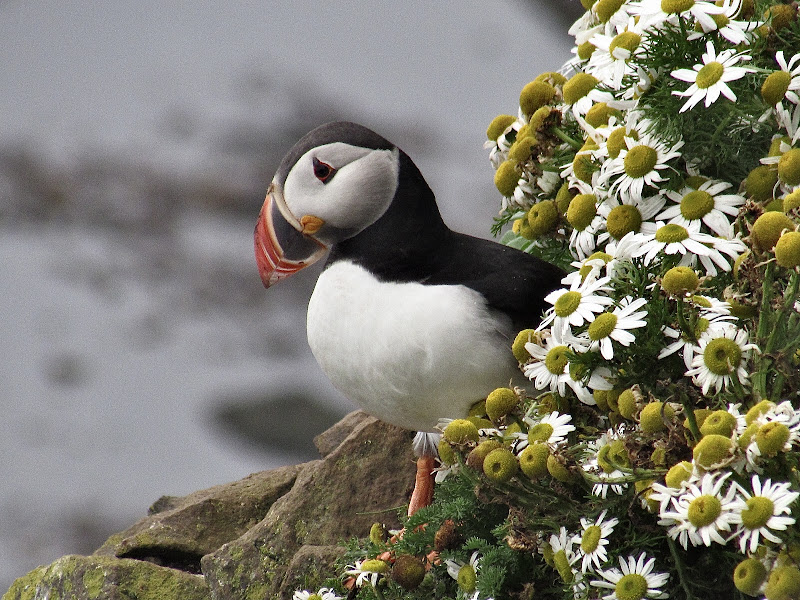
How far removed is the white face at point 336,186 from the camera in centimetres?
174

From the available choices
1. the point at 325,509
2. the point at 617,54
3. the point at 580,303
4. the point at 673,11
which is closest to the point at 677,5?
the point at 673,11

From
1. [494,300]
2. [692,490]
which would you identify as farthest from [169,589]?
[692,490]

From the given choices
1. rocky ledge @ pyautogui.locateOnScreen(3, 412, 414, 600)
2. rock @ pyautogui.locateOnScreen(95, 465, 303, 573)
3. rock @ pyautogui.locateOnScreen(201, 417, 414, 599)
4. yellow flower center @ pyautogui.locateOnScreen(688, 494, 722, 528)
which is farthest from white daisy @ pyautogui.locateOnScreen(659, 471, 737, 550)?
rock @ pyautogui.locateOnScreen(95, 465, 303, 573)

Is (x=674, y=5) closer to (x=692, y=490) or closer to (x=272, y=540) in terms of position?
(x=692, y=490)

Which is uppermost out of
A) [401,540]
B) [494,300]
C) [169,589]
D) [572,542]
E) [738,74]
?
[738,74]

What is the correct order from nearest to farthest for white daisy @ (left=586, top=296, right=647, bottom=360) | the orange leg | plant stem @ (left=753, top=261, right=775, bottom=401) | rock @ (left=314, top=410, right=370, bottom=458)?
plant stem @ (left=753, top=261, right=775, bottom=401) → white daisy @ (left=586, top=296, right=647, bottom=360) → the orange leg → rock @ (left=314, top=410, right=370, bottom=458)

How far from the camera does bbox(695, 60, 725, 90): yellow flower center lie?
1.29 meters

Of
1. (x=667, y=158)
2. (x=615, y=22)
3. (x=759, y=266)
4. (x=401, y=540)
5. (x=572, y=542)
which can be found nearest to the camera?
(x=759, y=266)

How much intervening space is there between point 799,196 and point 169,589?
148cm

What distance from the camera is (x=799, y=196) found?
1.15 metres

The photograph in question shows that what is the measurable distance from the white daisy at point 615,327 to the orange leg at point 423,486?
77cm

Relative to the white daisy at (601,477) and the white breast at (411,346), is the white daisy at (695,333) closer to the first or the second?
the white daisy at (601,477)

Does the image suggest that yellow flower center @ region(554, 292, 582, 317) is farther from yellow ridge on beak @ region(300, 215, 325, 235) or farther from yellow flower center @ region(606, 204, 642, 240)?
yellow ridge on beak @ region(300, 215, 325, 235)

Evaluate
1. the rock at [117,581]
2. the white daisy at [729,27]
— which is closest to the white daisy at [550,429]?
the white daisy at [729,27]
